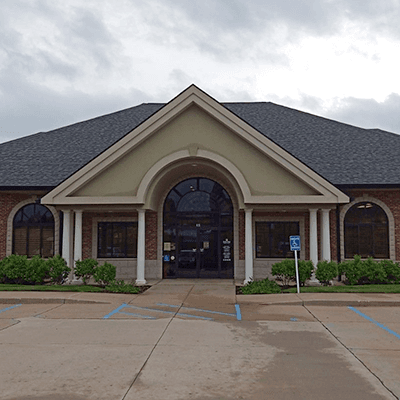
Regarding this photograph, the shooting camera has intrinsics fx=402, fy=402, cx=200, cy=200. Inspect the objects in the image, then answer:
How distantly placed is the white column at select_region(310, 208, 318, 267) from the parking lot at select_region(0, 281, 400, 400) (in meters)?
3.40

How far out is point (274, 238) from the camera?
715 inches

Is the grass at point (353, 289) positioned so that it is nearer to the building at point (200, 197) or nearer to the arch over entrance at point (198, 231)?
the building at point (200, 197)

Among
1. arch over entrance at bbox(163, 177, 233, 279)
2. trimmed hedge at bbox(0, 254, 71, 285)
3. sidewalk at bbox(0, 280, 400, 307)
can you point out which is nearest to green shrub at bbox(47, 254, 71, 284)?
trimmed hedge at bbox(0, 254, 71, 285)

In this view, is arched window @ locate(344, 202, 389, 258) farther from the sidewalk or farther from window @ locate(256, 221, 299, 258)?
the sidewalk

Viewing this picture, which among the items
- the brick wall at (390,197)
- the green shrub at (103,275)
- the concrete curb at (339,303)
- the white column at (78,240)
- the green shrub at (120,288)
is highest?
the brick wall at (390,197)

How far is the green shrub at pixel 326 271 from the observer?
48.4 feet

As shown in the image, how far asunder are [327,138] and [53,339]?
1773 centimetres

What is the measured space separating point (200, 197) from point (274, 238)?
384 centimetres

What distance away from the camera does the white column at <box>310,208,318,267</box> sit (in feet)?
52.5

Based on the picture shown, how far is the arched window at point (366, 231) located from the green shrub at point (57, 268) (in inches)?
472

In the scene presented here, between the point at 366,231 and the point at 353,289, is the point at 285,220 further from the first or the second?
the point at 353,289

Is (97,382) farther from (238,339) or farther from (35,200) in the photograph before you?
(35,200)

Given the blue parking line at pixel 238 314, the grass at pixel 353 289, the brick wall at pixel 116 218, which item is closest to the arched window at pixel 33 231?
the brick wall at pixel 116 218

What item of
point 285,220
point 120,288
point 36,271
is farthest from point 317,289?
point 36,271
